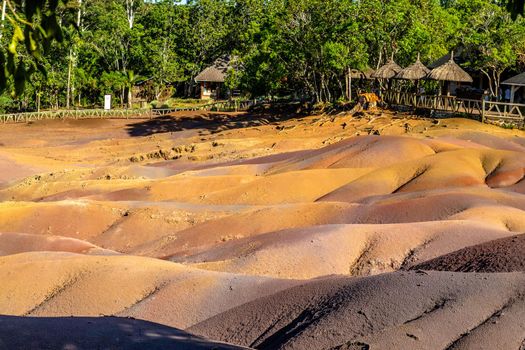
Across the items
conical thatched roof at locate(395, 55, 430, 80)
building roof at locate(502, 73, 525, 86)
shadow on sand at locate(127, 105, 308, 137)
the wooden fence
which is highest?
conical thatched roof at locate(395, 55, 430, 80)

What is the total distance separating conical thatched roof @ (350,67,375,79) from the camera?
49769mm

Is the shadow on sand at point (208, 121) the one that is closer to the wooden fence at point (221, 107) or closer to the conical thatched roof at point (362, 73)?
the wooden fence at point (221, 107)

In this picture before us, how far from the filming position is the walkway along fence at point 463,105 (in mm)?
38094

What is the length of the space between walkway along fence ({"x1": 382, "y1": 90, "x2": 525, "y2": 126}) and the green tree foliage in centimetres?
248

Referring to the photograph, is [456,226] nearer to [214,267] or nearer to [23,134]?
[214,267]

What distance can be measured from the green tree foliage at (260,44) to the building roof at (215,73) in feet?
4.96

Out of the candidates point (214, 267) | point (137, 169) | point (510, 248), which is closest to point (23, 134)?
point (137, 169)

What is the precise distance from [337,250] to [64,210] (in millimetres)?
10305

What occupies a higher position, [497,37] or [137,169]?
[497,37]

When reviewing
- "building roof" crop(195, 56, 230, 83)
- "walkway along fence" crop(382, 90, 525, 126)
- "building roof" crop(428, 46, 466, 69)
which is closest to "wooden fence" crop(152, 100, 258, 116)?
"building roof" crop(195, 56, 230, 83)

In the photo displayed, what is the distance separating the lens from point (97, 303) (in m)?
12.6

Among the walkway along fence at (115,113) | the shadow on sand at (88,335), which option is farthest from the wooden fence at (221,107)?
the shadow on sand at (88,335)

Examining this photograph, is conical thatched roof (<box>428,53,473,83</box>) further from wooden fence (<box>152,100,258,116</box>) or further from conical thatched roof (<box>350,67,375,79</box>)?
wooden fence (<box>152,100,258,116</box>)

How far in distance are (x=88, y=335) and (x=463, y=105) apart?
34947 mm
